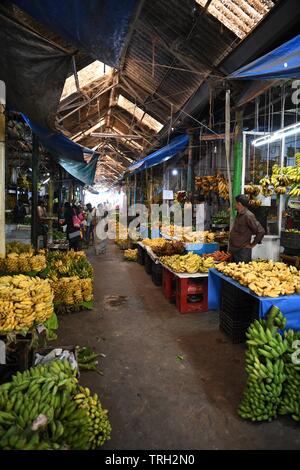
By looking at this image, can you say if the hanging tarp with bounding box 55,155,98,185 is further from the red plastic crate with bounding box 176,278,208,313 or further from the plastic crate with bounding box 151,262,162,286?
the red plastic crate with bounding box 176,278,208,313

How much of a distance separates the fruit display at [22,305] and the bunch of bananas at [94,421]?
1.04 metres

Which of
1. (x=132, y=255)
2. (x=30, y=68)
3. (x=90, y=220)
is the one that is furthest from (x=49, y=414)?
(x=90, y=220)

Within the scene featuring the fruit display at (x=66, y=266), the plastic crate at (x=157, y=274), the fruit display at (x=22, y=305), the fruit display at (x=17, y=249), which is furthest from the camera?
the plastic crate at (x=157, y=274)

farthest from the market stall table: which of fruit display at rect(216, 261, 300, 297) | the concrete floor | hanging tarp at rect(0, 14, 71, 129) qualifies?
hanging tarp at rect(0, 14, 71, 129)

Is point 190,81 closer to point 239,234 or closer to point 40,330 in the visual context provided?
point 239,234

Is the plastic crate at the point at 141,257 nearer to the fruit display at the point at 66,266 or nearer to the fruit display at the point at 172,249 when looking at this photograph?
the fruit display at the point at 172,249

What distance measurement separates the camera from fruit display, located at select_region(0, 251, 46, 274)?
452 cm

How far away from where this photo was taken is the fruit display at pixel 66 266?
621 centimetres

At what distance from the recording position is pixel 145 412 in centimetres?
297

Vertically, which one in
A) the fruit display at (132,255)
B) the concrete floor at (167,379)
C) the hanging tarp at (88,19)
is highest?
the hanging tarp at (88,19)

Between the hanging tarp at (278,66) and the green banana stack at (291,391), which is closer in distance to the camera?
the green banana stack at (291,391)

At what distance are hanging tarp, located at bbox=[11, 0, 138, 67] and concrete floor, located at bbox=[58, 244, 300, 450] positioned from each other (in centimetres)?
376

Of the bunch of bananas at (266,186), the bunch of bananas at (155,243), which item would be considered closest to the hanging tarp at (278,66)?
the bunch of bananas at (266,186)

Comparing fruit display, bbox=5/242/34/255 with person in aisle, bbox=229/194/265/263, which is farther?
person in aisle, bbox=229/194/265/263
